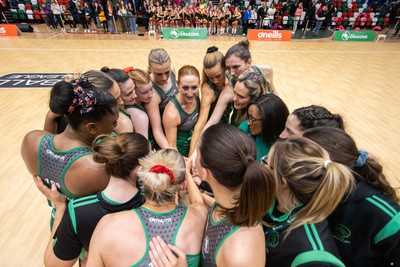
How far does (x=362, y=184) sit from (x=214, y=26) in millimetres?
13009

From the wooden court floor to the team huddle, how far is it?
62.1 inches

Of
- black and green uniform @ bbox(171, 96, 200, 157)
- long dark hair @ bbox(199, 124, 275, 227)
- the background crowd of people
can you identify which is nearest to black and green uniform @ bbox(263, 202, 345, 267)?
long dark hair @ bbox(199, 124, 275, 227)

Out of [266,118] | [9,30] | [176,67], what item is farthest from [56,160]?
[9,30]

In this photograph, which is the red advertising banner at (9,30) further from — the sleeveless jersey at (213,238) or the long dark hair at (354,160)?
the long dark hair at (354,160)

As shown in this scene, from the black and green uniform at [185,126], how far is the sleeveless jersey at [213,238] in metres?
1.26

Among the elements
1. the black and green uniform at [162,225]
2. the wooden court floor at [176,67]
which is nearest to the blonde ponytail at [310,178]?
the black and green uniform at [162,225]

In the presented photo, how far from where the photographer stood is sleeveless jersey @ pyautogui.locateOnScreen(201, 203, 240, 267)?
0.95 m

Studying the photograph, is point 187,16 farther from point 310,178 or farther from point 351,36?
point 310,178

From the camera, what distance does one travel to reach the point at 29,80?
6.11m

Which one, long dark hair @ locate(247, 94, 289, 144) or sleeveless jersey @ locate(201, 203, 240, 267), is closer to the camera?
sleeveless jersey @ locate(201, 203, 240, 267)

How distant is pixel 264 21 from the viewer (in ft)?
41.7

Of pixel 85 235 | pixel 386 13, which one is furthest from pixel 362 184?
pixel 386 13

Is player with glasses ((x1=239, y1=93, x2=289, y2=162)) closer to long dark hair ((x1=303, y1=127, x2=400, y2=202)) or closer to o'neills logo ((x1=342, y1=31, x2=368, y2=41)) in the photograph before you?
long dark hair ((x1=303, y1=127, x2=400, y2=202))

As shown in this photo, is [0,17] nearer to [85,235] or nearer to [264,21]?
[264,21]
